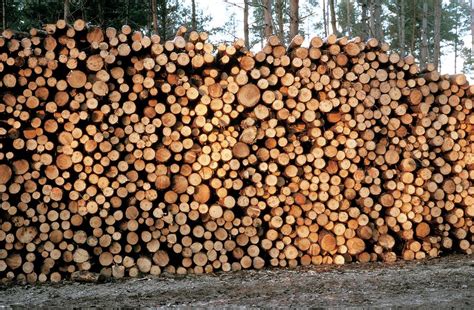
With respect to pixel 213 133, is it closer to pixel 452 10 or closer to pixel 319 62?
pixel 319 62

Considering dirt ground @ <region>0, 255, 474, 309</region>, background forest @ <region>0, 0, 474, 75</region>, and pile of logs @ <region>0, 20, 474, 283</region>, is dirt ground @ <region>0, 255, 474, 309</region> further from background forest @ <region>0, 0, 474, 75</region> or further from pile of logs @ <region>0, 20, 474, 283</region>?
background forest @ <region>0, 0, 474, 75</region>

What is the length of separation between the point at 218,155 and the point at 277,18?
16736 mm

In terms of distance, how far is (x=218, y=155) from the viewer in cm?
475

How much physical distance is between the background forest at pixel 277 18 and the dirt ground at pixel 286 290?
20.7 feet

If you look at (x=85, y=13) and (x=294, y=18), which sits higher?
(x=85, y=13)

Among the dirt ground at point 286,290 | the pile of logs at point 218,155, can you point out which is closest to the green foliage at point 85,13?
the pile of logs at point 218,155

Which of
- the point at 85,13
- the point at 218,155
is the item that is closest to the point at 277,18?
the point at 85,13

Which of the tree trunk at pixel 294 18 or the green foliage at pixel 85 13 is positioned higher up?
the green foliage at pixel 85 13

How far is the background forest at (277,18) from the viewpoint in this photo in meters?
11.9

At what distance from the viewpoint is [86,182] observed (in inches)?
182

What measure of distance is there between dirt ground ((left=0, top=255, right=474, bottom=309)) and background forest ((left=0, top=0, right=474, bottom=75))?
6318 mm

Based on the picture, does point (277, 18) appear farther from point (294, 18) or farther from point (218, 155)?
point (218, 155)

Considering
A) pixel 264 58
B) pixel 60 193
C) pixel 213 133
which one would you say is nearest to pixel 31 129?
pixel 60 193

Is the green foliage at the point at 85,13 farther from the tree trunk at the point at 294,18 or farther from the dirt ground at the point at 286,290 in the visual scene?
the dirt ground at the point at 286,290
